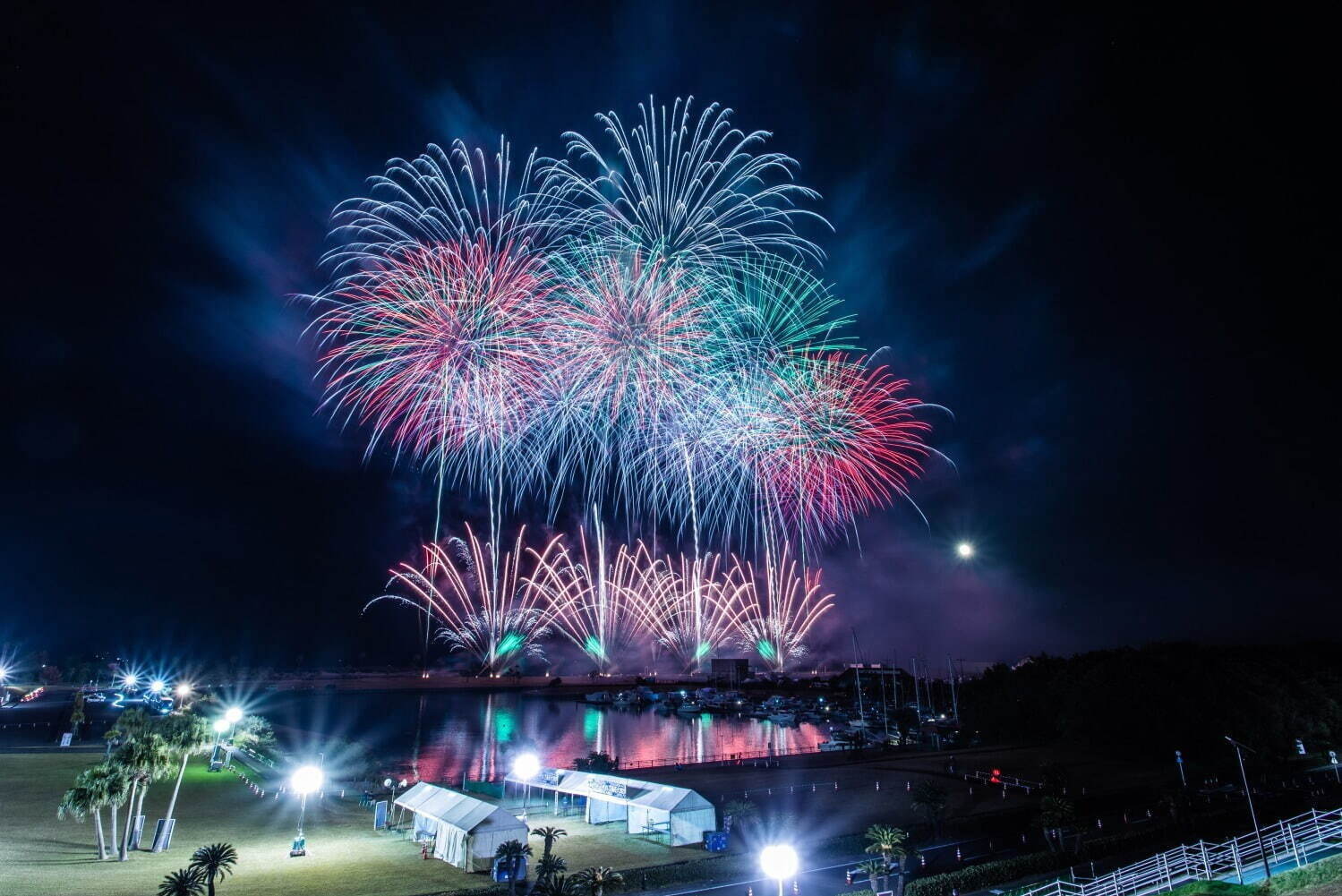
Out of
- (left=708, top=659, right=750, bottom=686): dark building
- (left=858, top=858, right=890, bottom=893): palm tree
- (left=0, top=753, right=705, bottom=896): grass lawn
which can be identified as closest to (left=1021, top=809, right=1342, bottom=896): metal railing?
(left=858, top=858, right=890, bottom=893): palm tree

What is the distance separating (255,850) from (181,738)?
556 centimetres

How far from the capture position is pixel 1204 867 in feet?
73.3

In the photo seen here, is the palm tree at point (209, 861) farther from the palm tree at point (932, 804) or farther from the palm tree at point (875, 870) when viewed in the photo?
the palm tree at point (932, 804)

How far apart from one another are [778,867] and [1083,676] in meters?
56.2

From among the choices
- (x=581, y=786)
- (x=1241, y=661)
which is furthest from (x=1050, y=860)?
(x=1241, y=661)

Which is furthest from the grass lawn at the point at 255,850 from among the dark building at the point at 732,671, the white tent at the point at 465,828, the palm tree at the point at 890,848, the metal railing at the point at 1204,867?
the dark building at the point at 732,671

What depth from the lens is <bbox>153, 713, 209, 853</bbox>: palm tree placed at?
28.4 meters

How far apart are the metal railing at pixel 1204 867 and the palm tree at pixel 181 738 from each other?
105 feet

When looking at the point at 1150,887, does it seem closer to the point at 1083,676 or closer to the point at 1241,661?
the point at 1083,676

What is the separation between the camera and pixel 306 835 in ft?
104

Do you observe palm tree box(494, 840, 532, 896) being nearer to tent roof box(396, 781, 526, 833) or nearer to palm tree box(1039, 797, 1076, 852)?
tent roof box(396, 781, 526, 833)

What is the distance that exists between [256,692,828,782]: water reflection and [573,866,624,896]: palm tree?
37.9 meters

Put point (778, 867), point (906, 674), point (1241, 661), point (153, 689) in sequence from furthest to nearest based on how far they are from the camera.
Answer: point (906, 674), point (153, 689), point (1241, 661), point (778, 867)

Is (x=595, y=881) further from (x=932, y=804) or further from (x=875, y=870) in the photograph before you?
(x=932, y=804)
